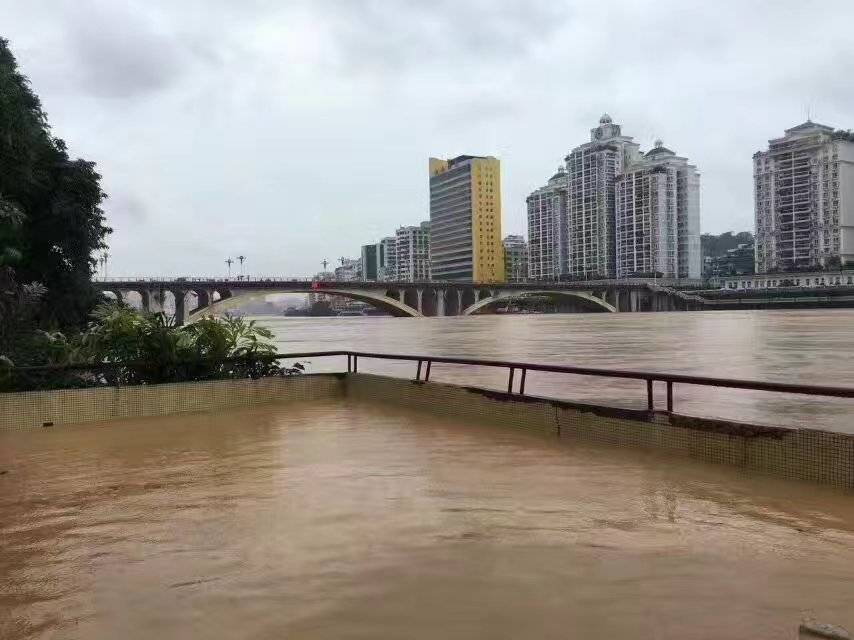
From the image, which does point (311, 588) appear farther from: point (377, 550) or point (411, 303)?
point (411, 303)

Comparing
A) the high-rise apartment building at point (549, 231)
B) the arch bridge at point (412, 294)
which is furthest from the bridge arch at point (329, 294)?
the high-rise apartment building at point (549, 231)

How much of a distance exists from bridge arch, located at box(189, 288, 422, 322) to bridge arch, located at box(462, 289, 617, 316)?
897 centimetres

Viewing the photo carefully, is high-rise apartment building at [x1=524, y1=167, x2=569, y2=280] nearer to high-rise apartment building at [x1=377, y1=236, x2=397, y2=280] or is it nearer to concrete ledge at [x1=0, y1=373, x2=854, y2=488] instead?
high-rise apartment building at [x1=377, y1=236, x2=397, y2=280]

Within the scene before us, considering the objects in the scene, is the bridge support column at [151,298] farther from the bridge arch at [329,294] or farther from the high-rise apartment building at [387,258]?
the high-rise apartment building at [387,258]

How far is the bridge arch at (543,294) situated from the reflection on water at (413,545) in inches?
3127

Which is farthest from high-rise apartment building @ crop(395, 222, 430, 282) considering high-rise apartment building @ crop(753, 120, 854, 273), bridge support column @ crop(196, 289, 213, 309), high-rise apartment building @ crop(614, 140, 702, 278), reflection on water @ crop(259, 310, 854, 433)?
reflection on water @ crop(259, 310, 854, 433)

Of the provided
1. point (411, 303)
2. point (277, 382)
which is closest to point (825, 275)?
point (411, 303)

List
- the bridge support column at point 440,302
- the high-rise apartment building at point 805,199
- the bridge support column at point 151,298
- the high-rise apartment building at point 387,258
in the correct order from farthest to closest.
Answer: the high-rise apartment building at point 387,258 → the high-rise apartment building at point 805,199 → the bridge support column at point 440,302 → the bridge support column at point 151,298

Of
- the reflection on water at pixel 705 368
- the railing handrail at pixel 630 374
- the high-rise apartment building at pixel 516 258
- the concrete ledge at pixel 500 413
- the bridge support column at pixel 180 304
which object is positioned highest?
the high-rise apartment building at pixel 516 258

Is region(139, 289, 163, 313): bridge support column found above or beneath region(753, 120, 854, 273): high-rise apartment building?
beneath

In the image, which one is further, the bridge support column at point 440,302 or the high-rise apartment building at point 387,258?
the high-rise apartment building at point 387,258

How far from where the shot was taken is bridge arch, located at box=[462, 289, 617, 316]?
3381 inches

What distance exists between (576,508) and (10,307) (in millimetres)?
8764

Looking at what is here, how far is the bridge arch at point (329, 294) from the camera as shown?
64.4m
